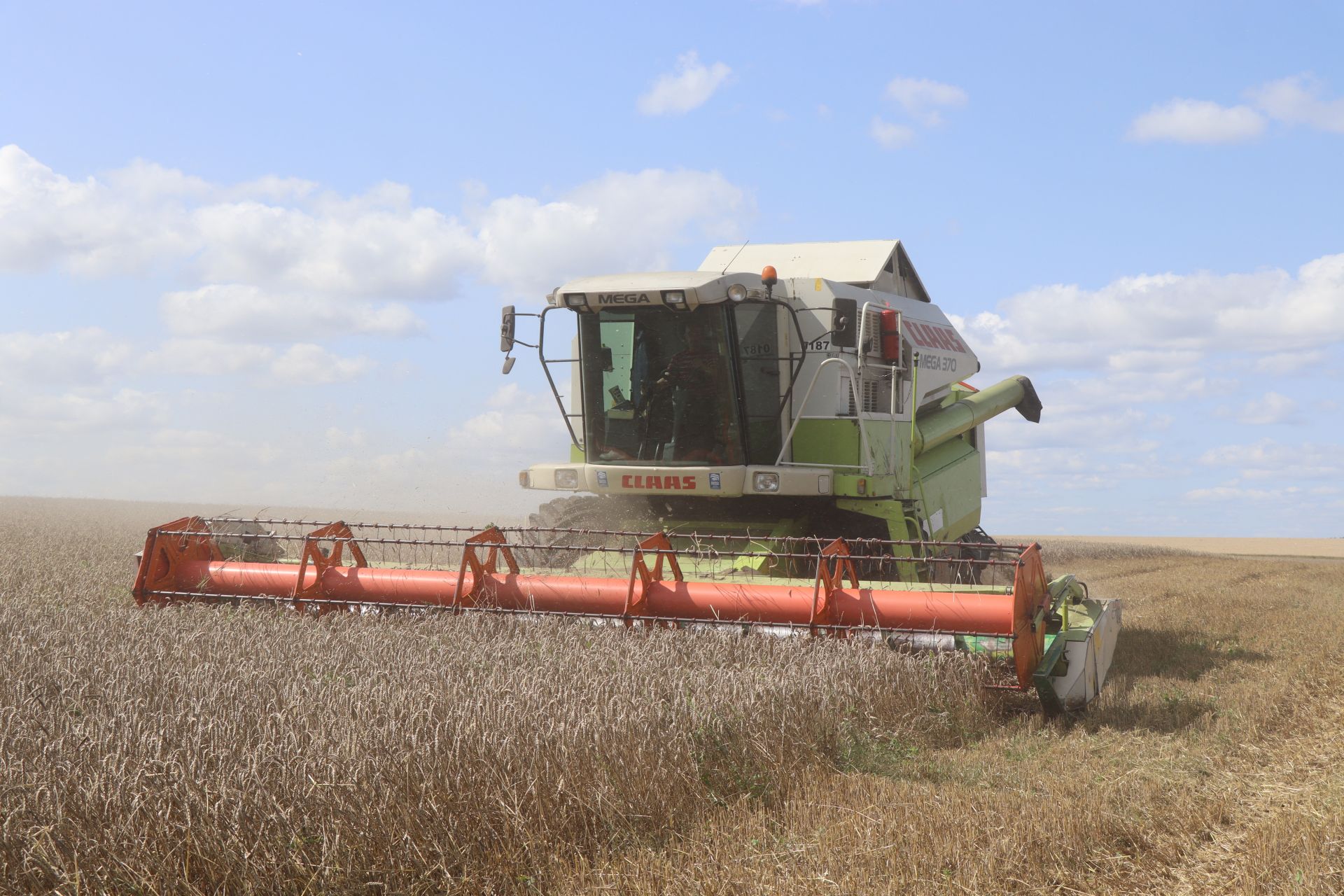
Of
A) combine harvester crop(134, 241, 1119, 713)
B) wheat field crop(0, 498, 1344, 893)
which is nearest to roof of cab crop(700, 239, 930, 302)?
combine harvester crop(134, 241, 1119, 713)

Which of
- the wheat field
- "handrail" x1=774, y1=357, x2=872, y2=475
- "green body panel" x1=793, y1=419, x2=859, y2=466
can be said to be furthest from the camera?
"green body panel" x1=793, y1=419, x2=859, y2=466

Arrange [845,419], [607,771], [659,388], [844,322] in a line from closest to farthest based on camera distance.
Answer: [607,771], [844,322], [659,388], [845,419]

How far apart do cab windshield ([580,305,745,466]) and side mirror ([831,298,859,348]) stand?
66 cm

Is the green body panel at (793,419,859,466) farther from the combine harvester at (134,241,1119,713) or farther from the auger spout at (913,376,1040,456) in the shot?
the auger spout at (913,376,1040,456)

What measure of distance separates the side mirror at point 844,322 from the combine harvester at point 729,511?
0.01m

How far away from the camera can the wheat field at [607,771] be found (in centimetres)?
269

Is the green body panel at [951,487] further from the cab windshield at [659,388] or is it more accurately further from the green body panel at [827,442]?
the cab windshield at [659,388]

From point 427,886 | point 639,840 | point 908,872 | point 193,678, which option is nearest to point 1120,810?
point 908,872

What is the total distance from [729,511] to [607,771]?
169 inches

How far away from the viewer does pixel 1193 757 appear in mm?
4266

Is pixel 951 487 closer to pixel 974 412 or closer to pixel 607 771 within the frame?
pixel 974 412

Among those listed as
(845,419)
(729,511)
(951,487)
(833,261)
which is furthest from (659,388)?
(951,487)

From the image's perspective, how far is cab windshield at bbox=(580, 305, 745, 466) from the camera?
22.7 ft

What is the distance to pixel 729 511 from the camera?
744cm
